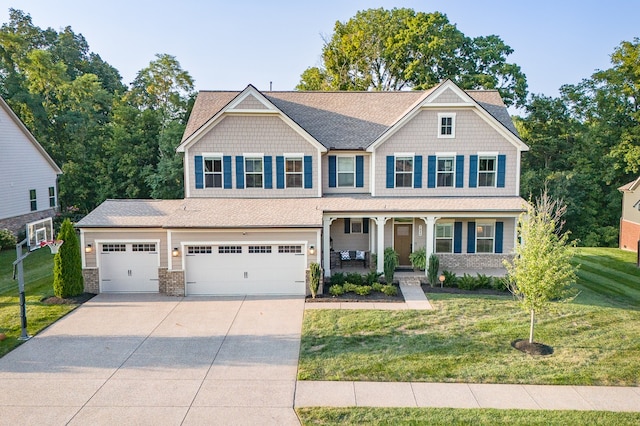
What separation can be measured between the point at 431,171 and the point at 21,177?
23918 millimetres

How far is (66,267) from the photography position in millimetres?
16906

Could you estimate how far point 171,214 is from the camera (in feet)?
62.1

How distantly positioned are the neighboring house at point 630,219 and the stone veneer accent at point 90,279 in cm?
2914

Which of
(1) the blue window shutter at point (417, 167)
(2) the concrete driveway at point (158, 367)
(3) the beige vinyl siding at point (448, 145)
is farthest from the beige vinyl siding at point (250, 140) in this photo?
(2) the concrete driveway at point (158, 367)

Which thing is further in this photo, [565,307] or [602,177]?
[602,177]

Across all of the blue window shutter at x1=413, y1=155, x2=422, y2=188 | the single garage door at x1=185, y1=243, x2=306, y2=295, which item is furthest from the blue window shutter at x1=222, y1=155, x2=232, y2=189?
the blue window shutter at x1=413, y1=155, x2=422, y2=188

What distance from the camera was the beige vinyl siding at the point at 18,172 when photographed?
26.5 metres

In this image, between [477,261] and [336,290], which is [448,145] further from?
[336,290]

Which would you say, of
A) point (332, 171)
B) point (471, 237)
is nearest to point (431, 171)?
point (471, 237)

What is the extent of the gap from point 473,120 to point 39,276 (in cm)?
2029

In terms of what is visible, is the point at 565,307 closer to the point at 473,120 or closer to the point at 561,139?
the point at 473,120

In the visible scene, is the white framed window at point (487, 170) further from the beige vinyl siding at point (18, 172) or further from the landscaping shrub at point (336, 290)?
the beige vinyl siding at point (18, 172)

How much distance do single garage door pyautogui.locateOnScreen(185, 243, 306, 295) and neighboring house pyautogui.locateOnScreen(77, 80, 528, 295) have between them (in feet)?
0.13

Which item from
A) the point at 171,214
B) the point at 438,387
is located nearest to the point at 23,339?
the point at 171,214
